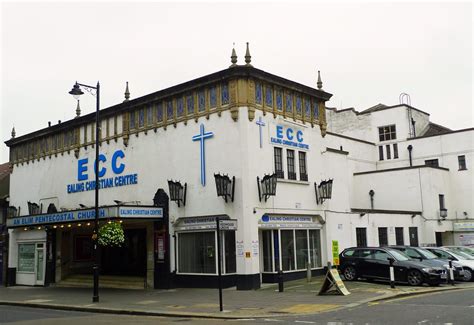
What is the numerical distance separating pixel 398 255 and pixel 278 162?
645 cm

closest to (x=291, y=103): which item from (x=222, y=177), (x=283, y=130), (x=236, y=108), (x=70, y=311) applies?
(x=283, y=130)

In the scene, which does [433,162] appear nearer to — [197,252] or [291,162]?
[291,162]

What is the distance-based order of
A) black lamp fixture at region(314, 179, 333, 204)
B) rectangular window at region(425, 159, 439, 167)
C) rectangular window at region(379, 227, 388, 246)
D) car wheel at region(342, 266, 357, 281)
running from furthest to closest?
rectangular window at region(425, 159, 439, 167) → rectangular window at region(379, 227, 388, 246) → black lamp fixture at region(314, 179, 333, 204) → car wheel at region(342, 266, 357, 281)

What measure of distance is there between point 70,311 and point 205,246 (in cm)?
645

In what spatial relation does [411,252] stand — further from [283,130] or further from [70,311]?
[70,311]

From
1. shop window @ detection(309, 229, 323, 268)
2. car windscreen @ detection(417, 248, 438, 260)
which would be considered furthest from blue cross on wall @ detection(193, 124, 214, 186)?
car windscreen @ detection(417, 248, 438, 260)

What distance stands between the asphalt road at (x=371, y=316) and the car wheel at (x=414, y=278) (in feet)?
7.29

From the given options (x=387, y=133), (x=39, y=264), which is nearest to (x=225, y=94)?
(x=39, y=264)

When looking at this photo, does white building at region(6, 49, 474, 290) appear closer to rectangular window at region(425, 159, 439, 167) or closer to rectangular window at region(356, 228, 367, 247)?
rectangular window at region(356, 228, 367, 247)

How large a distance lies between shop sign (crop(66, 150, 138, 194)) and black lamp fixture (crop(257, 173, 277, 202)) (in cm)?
734

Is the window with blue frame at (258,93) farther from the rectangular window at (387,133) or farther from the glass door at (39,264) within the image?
the rectangular window at (387,133)

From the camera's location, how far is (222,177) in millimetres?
22359

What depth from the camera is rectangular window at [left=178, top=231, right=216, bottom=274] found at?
75.7ft

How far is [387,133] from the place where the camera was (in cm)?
4384
